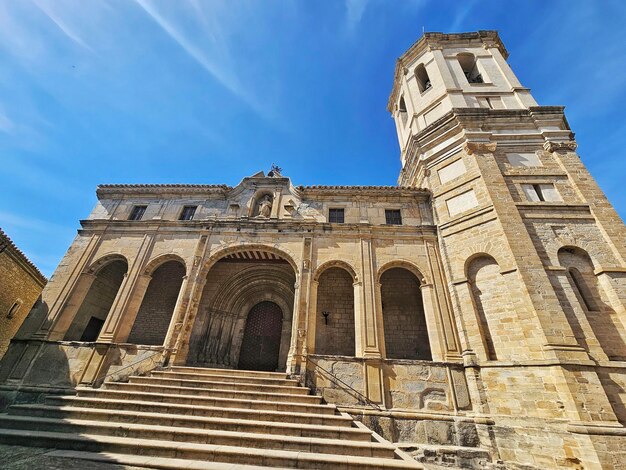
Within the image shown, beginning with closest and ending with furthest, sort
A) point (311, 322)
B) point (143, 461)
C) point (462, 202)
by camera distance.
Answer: point (143, 461) < point (311, 322) < point (462, 202)

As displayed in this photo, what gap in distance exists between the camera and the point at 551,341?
737 centimetres

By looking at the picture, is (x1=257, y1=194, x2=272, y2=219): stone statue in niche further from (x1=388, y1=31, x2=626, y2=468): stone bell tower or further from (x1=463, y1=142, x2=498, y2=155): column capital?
(x1=463, y1=142, x2=498, y2=155): column capital

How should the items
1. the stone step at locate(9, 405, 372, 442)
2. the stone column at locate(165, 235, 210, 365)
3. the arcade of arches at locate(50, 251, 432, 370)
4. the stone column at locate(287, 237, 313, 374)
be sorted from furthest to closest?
the arcade of arches at locate(50, 251, 432, 370), the stone column at locate(165, 235, 210, 365), the stone column at locate(287, 237, 313, 374), the stone step at locate(9, 405, 372, 442)

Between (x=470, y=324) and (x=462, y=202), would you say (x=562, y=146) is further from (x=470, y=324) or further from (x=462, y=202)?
(x=470, y=324)

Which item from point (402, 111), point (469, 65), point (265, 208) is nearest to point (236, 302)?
point (265, 208)

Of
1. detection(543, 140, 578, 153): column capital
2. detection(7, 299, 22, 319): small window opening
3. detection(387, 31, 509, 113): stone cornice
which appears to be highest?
detection(387, 31, 509, 113): stone cornice

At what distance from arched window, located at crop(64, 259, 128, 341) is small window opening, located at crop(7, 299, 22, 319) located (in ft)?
19.3

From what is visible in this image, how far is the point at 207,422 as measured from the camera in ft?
19.0

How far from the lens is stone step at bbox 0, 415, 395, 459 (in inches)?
198

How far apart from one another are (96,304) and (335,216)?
38.0ft

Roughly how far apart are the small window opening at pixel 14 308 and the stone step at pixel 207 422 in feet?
38.3

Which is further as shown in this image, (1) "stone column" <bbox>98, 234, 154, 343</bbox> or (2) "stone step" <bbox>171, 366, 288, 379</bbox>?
(1) "stone column" <bbox>98, 234, 154, 343</bbox>

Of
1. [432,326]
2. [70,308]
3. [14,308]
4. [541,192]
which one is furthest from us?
[14,308]

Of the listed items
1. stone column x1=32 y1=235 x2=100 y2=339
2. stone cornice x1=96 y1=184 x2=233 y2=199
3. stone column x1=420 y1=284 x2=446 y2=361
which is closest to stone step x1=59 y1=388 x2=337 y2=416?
stone column x1=420 y1=284 x2=446 y2=361
